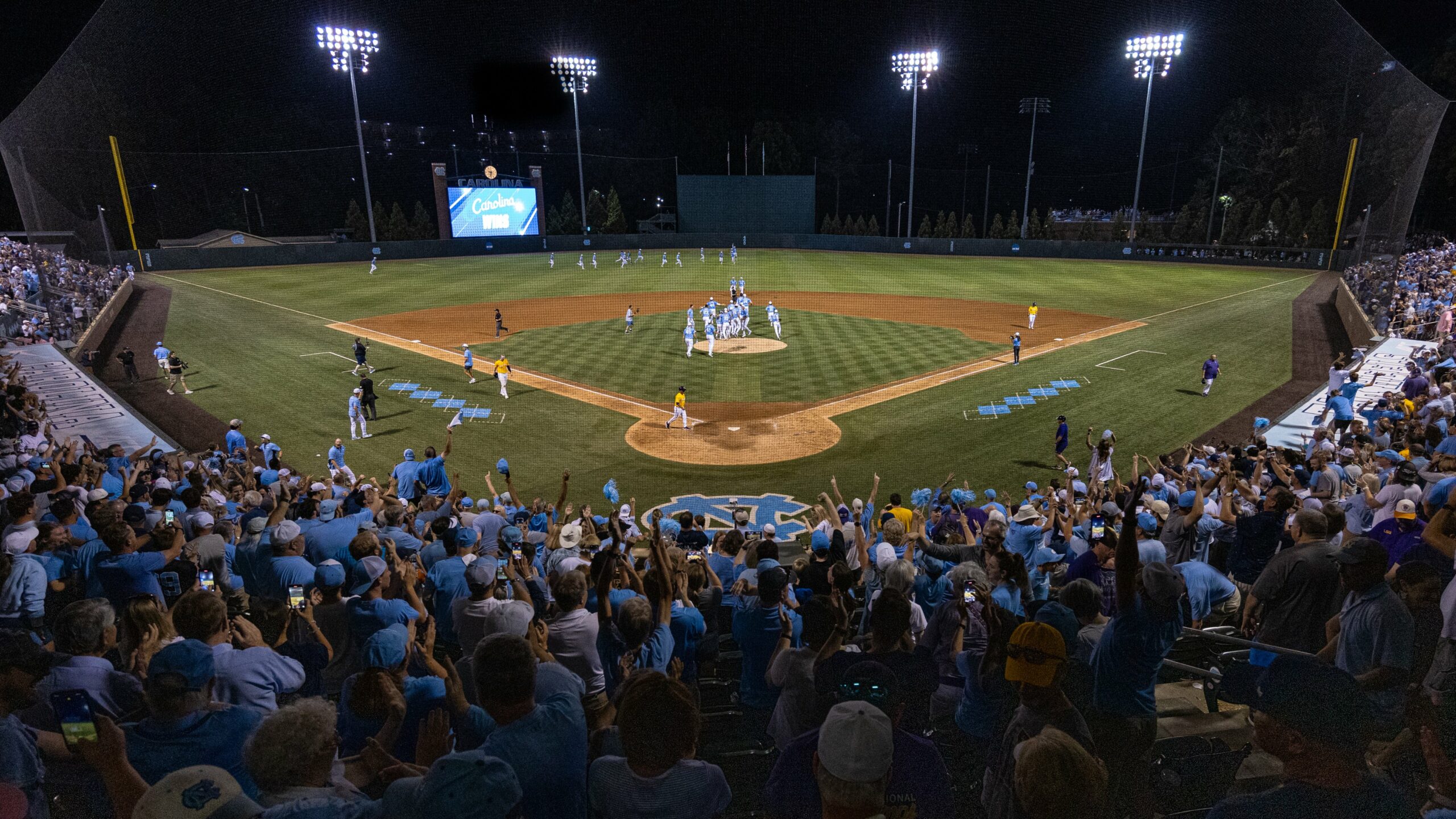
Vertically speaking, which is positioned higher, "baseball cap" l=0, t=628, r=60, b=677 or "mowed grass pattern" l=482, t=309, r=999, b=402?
"baseball cap" l=0, t=628, r=60, b=677

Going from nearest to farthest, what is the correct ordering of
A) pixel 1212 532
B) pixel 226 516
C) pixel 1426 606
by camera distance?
pixel 1426 606 → pixel 1212 532 → pixel 226 516

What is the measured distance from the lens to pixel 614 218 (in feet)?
266

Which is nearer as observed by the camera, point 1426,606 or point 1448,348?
point 1426,606

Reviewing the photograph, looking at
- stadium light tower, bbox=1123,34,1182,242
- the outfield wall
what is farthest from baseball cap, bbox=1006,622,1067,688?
stadium light tower, bbox=1123,34,1182,242

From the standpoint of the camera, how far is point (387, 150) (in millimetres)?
79875

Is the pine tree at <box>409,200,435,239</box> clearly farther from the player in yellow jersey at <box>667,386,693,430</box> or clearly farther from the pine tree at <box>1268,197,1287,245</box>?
the pine tree at <box>1268,197,1287,245</box>

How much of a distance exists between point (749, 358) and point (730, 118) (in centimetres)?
6472

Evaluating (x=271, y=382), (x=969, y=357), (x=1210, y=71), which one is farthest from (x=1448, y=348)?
(x=1210, y=71)

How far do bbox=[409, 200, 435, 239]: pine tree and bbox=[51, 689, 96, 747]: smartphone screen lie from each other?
76094 mm

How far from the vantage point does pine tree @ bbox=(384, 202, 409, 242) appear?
71.2 m

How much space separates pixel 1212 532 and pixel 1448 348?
1582 cm

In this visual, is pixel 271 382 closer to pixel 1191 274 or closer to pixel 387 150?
pixel 1191 274

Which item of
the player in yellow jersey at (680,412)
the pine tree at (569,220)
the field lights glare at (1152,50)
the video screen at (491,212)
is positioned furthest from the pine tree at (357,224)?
the field lights glare at (1152,50)

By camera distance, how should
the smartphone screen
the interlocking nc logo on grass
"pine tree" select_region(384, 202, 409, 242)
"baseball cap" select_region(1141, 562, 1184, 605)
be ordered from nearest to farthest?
the smartphone screen, "baseball cap" select_region(1141, 562, 1184, 605), the interlocking nc logo on grass, "pine tree" select_region(384, 202, 409, 242)
